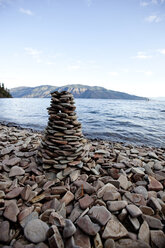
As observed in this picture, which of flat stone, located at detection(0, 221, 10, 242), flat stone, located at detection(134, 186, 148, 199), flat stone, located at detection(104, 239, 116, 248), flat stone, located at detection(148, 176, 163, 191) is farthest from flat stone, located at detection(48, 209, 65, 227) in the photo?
flat stone, located at detection(148, 176, 163, 191)

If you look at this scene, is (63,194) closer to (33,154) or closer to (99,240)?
(99,240)

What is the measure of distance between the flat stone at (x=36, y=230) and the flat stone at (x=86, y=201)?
2.33ft

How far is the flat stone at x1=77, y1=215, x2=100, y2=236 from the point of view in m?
1.87

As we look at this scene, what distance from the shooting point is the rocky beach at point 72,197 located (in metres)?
1.86

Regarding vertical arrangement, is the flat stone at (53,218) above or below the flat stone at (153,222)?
above

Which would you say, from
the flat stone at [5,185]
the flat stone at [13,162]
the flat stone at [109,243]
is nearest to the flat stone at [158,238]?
the flat stone at [109,243]

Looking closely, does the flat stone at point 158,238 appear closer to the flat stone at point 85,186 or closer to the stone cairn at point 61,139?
the flat stone at point 85,186

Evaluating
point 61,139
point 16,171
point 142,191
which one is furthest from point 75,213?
point 16,171


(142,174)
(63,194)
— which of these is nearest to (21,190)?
(63,194)

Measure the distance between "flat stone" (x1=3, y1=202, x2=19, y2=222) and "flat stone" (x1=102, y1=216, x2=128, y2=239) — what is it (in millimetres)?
1469

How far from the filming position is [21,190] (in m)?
2.72

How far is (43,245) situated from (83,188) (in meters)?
1.29

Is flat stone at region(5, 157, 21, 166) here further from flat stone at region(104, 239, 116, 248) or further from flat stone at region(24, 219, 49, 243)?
flat stone at region(104, 239, 116, 248)

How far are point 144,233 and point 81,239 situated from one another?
3.18 feet
